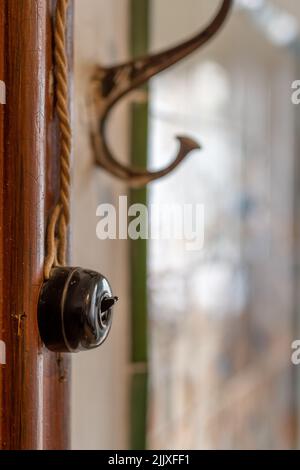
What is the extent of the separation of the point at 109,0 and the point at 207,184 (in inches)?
20.1

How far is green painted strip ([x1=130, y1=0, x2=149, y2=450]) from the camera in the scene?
0.70 m

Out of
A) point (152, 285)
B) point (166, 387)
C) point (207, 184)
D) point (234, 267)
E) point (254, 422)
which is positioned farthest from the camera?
point (254, 422)

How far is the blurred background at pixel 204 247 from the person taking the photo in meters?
0.62

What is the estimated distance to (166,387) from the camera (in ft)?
3.12

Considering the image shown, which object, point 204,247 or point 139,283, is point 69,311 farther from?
point 204,247

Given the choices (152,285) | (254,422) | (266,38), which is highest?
(266,38)

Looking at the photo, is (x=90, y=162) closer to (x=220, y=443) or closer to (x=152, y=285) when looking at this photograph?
(x=152, y=285)

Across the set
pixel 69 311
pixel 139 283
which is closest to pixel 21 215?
pixel 69 311

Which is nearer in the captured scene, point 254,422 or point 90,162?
point 90,162

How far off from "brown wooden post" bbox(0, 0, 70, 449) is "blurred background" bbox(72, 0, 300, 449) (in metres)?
0.16

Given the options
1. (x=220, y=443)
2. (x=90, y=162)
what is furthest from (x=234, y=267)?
(x=90, y=162)

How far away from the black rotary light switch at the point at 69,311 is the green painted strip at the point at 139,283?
0.35 m

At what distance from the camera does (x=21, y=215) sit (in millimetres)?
329

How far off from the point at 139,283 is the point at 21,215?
0.39m
